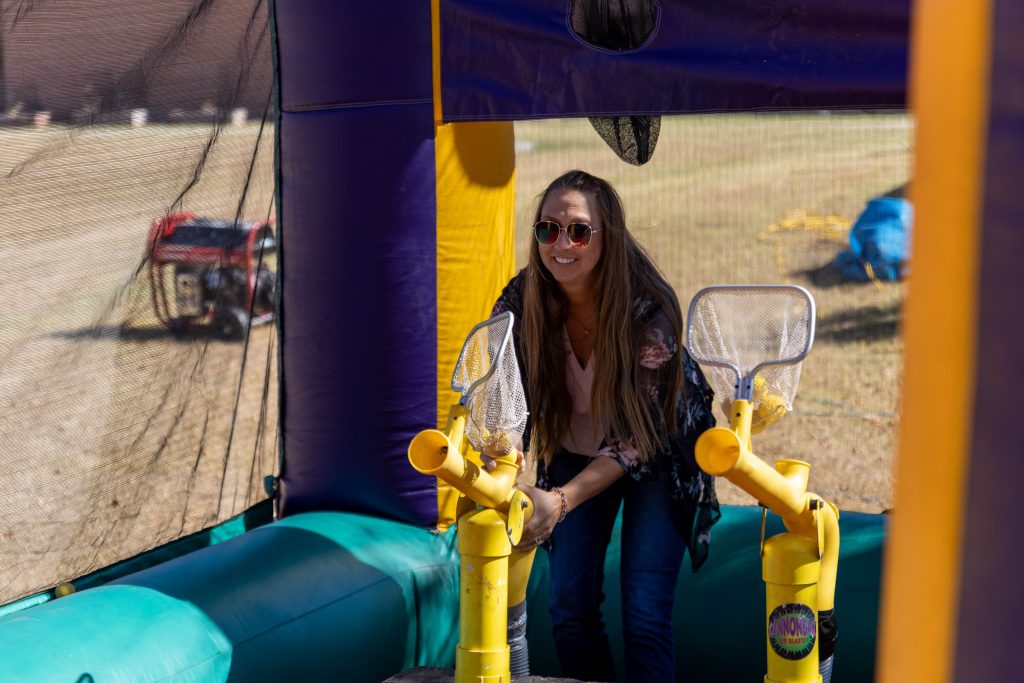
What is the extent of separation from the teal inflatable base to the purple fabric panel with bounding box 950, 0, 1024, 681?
5.74 feet

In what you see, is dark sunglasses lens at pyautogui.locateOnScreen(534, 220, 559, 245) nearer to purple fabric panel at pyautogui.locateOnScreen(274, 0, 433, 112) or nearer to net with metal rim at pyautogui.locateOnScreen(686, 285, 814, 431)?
net with metal rim at pyautogui.locateOnScreen(686, 285, 814, 431)

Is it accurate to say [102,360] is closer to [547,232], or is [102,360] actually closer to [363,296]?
[363,296]

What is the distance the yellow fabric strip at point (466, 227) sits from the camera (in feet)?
9.16

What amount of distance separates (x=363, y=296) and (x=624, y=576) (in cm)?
92

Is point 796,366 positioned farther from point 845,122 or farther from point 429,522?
point 845,122

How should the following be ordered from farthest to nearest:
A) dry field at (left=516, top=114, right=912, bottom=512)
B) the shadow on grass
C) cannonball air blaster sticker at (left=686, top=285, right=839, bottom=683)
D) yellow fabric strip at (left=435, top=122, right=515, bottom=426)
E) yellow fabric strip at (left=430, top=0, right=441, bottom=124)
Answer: the shadow on grass → dry field at (left=516, top=114, right=912, bottom=512) → yellow fabric strip at (left=435, top=122, right=515, bottom=426) → yellow fabric strip at (left=430, top=0, right=441, bottom=124) → cannonball air blaster sticker at (left=686, top=285, right=839, bottom=683)

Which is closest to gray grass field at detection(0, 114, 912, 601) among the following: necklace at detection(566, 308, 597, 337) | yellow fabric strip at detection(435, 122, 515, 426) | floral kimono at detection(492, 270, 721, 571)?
yellow fabric strip at detection(435, 122, 515, 426)

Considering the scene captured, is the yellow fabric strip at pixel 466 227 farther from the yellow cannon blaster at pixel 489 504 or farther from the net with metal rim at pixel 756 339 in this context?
the net with metal rim at pixel 756 339

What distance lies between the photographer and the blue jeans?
230 centimetres

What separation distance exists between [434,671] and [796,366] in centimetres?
91

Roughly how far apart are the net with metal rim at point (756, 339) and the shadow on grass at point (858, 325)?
3.33 m

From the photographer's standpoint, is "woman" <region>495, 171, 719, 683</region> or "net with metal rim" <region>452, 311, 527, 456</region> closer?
"net with metal rim" <region>452, 311, 527, 456</region>

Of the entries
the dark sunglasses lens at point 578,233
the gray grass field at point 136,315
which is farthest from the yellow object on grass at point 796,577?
the gray grass field at point 136,315

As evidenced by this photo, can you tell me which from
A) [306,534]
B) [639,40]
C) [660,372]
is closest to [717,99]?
[639,40]
